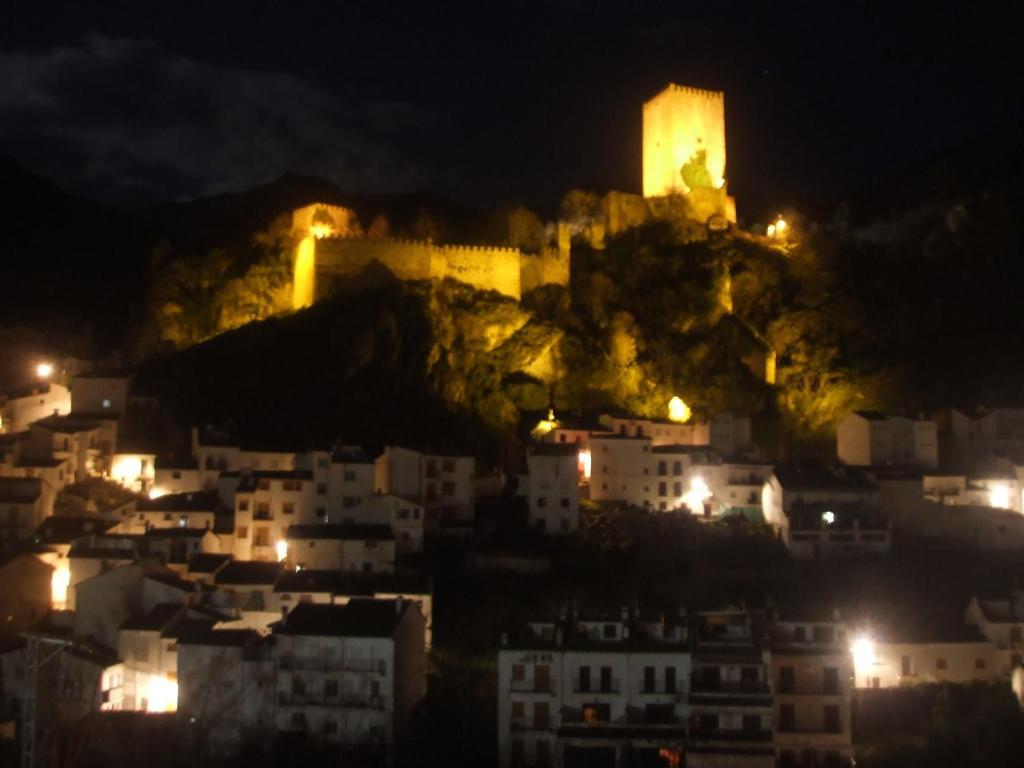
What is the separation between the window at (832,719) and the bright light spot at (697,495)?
1277 centimetres

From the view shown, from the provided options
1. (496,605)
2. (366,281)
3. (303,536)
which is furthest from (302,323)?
(496,605)

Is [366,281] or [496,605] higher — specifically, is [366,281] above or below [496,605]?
above

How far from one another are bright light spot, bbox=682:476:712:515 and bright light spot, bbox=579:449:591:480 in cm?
390

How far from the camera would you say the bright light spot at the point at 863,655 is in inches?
1112

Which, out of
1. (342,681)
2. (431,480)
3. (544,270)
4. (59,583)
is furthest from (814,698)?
(544,270)

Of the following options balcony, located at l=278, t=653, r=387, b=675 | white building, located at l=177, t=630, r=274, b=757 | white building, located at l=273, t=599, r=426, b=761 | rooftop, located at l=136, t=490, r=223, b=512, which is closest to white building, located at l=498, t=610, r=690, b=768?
white building, located at l=273, t=599, r=426, b=761

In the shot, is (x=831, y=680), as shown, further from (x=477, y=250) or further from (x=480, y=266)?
(x=477, y=250)

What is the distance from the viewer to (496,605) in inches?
1201

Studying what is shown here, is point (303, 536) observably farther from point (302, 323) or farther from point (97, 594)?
point (302, 323)

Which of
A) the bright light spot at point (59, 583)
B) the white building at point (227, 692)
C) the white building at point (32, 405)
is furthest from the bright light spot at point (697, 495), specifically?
the white building at point (32, 405)

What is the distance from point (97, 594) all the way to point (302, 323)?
68.3ft

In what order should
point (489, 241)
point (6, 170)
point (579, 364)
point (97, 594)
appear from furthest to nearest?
1. point (6, 170)
2. point (489, 241)
3. point (579, 364)
4. point (97, 594)

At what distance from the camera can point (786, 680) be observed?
26.6 meters

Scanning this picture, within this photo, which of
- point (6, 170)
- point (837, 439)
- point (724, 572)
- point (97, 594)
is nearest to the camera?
point (97, 594)
